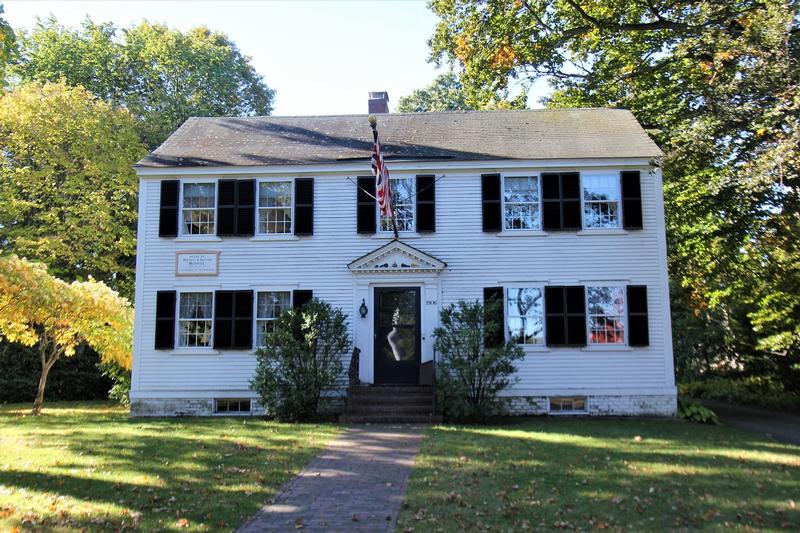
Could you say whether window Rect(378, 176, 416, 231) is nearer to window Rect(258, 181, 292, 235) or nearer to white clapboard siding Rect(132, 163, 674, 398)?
white clapboard siding Rect(132, 163, 674, 398)

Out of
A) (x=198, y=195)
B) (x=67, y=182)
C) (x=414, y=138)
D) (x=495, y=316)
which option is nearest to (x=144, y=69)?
(x=67, y=182)

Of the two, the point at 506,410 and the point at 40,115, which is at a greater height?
the point at 40,115

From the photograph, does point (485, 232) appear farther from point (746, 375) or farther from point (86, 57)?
point (86, 57)

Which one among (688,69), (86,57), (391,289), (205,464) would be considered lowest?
(205,464)

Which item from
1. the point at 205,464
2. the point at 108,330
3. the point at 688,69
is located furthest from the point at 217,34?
the point at 205,464

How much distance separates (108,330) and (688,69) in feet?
60.1

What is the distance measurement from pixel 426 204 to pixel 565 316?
4235mm

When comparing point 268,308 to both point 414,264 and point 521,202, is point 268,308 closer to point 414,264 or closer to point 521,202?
point 414,264

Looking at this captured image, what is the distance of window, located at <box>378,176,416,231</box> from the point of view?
48.9ft

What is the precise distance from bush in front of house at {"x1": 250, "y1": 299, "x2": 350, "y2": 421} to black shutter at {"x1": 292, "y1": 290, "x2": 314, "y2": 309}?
2.68ft

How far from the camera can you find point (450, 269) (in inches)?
573

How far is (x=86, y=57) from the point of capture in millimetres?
29406

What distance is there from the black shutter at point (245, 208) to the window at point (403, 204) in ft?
10.5

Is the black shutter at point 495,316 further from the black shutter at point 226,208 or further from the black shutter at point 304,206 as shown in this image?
the black shutter at point 226,208
